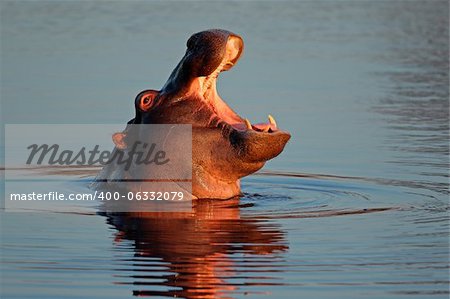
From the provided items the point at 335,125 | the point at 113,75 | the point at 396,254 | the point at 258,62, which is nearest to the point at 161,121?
the point at 396,254

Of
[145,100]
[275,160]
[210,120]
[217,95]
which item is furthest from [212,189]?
[275,160]

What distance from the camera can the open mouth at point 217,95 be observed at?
37.0ft

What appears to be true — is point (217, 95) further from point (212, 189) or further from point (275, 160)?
point (275, 160)

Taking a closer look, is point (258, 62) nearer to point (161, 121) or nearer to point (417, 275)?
point (161, 121)

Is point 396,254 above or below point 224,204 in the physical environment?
below

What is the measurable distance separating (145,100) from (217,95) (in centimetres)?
59

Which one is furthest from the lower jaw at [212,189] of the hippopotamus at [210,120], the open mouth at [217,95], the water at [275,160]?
the open mouth at [217,95]

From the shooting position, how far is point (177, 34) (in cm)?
2531

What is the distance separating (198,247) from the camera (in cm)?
992

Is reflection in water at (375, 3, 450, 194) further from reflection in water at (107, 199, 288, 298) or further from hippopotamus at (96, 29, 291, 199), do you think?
reflection in water at (107, 199, 288, 298)

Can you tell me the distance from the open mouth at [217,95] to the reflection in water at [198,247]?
2.20 ft

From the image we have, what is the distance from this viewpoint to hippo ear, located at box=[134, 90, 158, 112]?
38.1ft

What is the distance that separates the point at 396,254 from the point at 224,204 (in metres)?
2.28

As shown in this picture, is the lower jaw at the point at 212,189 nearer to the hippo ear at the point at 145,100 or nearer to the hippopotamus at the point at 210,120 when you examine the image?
the hippopotamus at the point at 210,120
